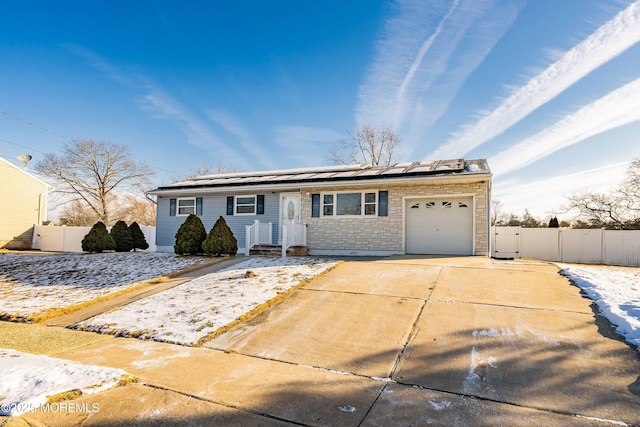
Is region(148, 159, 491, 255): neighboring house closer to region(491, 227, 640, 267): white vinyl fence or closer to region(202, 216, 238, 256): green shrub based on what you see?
region(202, 216, 238, 256): green shrub

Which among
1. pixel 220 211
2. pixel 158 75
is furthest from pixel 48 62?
pixel 220 211

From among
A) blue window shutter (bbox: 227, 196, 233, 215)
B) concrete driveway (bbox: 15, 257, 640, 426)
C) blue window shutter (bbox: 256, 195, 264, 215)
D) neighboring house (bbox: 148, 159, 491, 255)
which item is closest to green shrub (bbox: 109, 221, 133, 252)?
neighboring house (bbox: 148, 159, 491, 255)

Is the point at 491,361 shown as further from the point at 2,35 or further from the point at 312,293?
the point at 2,35

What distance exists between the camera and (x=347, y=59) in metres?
13.4

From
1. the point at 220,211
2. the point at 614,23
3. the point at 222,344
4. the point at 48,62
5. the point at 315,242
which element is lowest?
the point at 222,344

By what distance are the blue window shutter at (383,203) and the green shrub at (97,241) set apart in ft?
37.0

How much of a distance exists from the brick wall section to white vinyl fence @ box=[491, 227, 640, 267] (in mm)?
5735

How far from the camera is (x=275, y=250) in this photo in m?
12.1

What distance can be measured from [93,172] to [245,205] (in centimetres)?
2467

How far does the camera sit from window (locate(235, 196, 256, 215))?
13733mm

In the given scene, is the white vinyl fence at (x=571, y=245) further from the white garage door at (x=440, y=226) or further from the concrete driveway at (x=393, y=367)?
the concrete driveway at (x=393, y=367)

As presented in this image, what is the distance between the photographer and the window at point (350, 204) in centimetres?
1200

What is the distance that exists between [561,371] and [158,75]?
19.5m

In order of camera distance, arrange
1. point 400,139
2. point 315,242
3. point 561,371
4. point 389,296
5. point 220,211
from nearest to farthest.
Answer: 1. point 561,371
2. point 389,296
3. point 315,242
4. point 220,211
5. point 400,139
